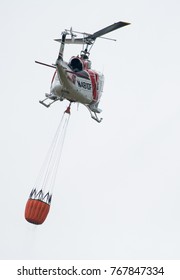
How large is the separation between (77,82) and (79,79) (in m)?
0.27

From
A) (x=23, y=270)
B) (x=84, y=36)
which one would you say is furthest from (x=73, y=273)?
(x=84, y=36)

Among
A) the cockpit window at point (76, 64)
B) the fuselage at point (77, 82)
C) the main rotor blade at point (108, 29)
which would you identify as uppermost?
the main rotor blade at point (108, 29)

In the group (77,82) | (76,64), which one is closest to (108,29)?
(76,64)

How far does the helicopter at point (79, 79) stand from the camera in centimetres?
5869

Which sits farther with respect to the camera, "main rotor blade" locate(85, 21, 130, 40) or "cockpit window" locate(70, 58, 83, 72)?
"cockpit window" locate(70, 58, 83, 72)

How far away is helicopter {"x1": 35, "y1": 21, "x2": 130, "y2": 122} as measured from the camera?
5869 centimetres

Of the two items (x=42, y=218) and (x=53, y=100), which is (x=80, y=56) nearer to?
(x=53, y=100)

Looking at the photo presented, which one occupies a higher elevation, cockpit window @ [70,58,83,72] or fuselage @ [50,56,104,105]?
cockpit window @ [70,58,83,72]

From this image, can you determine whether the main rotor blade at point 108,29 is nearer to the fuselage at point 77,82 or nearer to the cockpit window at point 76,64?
the fuselage at point 77,82

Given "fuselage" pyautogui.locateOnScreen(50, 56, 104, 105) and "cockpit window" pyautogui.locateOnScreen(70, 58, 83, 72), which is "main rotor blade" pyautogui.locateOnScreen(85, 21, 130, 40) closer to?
"fuselage" pyautogui.locateOnScreen(50, 56, 104, 105)

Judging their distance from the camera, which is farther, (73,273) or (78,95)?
A: (78,95)

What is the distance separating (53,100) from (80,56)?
258 centimetres

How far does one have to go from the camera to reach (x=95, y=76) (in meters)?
61.2

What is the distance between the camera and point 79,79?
59.9m
